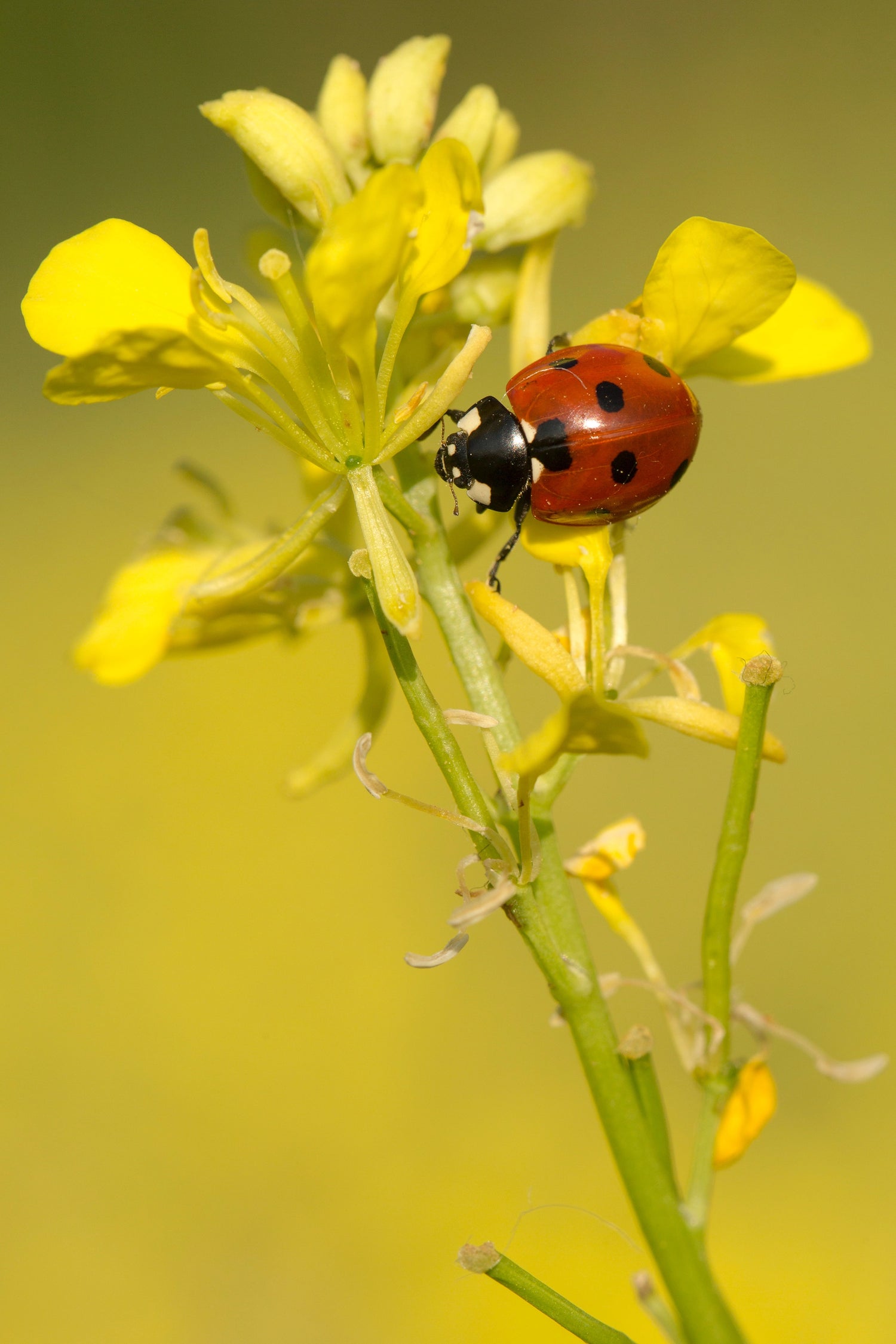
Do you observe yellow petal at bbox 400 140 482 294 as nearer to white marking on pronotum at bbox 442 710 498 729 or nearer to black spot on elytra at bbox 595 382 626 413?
black spot on elytra at bbox 595 382 626 413

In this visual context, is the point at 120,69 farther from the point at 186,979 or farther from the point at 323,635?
the point at 186,979

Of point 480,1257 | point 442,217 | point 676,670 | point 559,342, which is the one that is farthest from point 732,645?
point 480,1257

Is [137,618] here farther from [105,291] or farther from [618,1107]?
[618,1107]

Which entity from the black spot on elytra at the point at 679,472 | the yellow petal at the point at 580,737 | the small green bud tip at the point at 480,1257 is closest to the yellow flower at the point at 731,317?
A: the black spot on elytra at the point at 679,472

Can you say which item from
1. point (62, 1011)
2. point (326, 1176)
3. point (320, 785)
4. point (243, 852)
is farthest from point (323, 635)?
point (320, 785)

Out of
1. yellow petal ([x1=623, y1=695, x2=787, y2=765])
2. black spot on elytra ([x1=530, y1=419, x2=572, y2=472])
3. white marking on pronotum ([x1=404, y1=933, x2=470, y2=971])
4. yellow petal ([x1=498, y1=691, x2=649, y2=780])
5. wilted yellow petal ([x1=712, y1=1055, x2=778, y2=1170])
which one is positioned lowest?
wilted yellow petal ([x1=712, y1=1055, x2=778, y2=1170])

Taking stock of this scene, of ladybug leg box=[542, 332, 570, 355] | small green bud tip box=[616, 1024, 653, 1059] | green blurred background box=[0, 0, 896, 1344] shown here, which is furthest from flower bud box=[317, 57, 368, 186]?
small green bud tip box=[616, 1024, 653, 1059]
